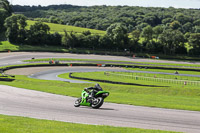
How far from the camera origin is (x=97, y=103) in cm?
2305

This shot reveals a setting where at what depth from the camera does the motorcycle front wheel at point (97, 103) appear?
901 inches

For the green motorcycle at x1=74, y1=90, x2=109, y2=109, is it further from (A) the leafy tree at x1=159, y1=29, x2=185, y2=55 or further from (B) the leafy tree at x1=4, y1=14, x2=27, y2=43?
(A) the leafy tree at x1=159, y1=29, x2=185, y2=55

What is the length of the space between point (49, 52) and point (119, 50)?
33.7 m

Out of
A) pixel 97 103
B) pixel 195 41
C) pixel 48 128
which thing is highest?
pixel 195 41

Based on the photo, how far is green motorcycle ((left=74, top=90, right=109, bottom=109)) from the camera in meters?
22.8

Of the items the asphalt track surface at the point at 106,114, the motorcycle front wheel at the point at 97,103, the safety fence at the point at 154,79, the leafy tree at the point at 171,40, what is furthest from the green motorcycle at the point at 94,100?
the leafy tree at the point at 171,40

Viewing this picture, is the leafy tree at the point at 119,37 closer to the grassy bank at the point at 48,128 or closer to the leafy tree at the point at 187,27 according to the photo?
the leafy tree at the point at 187,27

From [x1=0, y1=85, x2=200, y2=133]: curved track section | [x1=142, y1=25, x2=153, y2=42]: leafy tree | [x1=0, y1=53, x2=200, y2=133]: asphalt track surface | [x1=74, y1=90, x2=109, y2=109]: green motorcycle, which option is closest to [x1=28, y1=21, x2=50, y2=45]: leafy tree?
[x1=142, y1=25, x2=153, y2=42]: leafy tree

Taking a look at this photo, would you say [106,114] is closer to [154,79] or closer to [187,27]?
[154,79]

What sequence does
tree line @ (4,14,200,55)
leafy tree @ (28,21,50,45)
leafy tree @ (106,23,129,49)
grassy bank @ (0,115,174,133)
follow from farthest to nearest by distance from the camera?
leafy tree @ (106,23,129,49), tree line @ (4,14,200,55), leafy tree @ (28,21,50,45), grassy bank @ (0,115,174,133)

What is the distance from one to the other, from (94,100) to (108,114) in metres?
2.46

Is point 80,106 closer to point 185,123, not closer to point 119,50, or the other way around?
point 185,123

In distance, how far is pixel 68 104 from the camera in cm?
2567

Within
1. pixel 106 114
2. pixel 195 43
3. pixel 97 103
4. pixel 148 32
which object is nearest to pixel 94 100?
pixel 97 103
